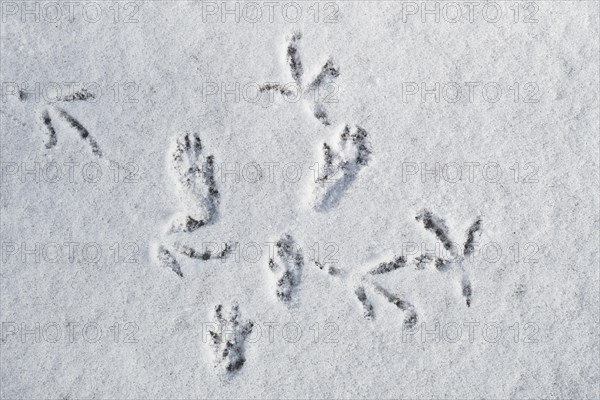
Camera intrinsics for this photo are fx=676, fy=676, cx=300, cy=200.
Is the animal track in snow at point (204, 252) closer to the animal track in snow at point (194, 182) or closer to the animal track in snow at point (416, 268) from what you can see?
the animal track in snow at point (194, 182)

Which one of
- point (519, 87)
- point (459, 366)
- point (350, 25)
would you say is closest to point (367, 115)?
point (350, 25)

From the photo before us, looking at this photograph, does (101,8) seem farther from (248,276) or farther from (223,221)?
(248,276)

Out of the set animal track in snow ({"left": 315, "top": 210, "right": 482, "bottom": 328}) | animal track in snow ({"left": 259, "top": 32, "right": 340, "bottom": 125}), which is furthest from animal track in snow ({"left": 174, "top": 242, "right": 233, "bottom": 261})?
animal track in snow ({"left": 259, "top": 32, "right": 340, "bottom": 125})

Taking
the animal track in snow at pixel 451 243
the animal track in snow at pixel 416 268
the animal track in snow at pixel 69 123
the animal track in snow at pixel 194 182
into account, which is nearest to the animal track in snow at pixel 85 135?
the animal track in snow at pixel 69 123

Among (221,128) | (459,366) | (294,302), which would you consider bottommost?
(459,366)

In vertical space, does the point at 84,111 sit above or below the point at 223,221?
above

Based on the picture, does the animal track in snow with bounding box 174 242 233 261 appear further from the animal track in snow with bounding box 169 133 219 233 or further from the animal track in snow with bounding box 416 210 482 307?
the animal track in snow with bounding box 416 210 482 307

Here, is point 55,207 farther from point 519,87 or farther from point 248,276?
point 519,87
